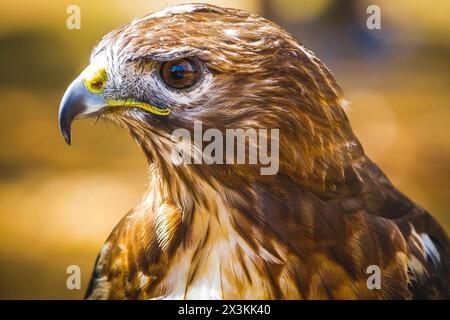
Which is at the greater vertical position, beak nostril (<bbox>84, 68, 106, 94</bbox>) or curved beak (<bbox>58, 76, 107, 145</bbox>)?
beak nostril (<bbox>84, 68, 106, 94</bbox>)

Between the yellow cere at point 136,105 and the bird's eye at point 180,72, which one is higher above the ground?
the bird's eye at point 180,72

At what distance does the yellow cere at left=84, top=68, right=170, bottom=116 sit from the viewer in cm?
204

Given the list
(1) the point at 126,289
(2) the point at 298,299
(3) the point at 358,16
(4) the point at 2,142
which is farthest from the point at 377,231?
(4) the point at 2,142

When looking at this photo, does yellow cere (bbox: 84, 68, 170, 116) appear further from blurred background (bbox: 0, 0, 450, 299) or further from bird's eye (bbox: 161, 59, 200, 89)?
blurred background (bbox: 0, 0, 450, 299)

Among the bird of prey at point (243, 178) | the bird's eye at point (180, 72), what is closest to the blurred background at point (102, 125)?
the bird of prey at point (243, 178)

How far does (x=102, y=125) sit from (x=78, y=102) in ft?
5.52

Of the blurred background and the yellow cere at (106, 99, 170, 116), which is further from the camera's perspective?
the blurred background

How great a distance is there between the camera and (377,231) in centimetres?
226

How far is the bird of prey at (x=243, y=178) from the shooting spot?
2043 mm

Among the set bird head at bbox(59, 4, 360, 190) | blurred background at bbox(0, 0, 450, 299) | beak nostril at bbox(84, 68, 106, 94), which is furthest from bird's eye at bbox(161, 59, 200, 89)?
blurred background at bbox(0, 0, 450, 299)

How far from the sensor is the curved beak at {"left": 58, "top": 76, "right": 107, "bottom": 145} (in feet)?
6.68

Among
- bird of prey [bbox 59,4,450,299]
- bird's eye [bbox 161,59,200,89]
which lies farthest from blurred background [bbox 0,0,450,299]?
bird's eye [bbox 161,59,200,89]

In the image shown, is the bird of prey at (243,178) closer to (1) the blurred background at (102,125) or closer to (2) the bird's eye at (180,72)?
(2) the bird's eye at (180,72)

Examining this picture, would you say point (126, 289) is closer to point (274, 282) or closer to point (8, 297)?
point (274, 282)
